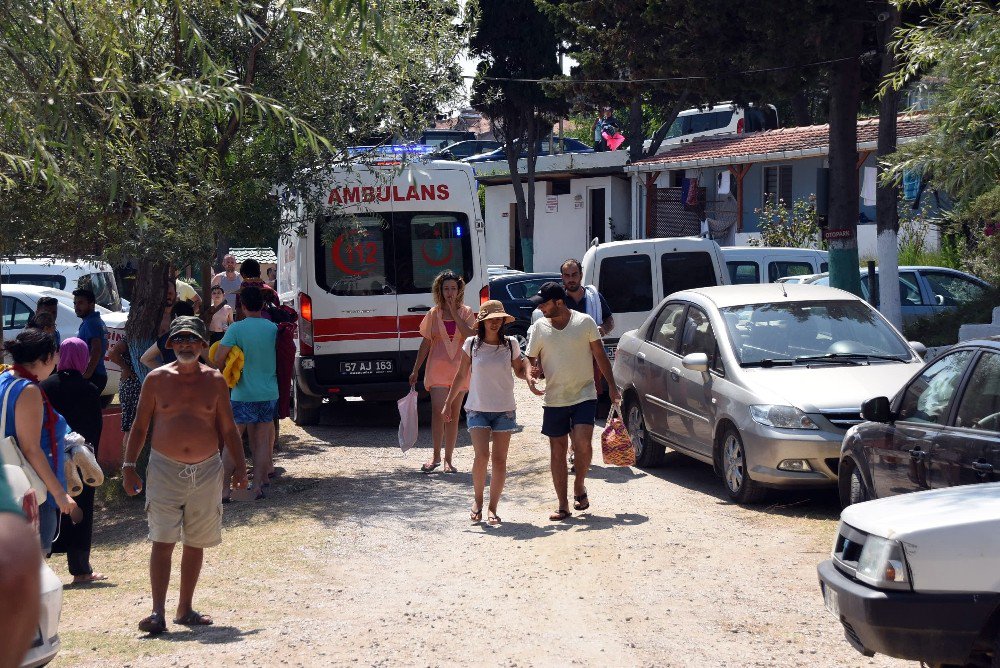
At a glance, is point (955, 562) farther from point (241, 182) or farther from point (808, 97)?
point (808, 97)

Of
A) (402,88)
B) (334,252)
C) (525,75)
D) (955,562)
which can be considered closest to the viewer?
(955,562)

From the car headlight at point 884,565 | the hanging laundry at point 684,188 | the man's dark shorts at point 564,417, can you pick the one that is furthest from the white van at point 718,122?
the car headlight at point 884,565

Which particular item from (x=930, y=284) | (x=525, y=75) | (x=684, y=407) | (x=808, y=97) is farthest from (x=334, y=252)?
(x=808, y=97)

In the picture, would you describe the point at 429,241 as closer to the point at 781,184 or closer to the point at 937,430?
the point at 937,430

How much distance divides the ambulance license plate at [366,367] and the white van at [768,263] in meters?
7.57

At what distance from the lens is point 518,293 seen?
20891mm

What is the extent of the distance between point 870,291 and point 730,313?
983cm

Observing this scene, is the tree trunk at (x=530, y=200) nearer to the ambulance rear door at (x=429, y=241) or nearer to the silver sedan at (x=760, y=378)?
the ambulance rear door at (x=429, y=241)

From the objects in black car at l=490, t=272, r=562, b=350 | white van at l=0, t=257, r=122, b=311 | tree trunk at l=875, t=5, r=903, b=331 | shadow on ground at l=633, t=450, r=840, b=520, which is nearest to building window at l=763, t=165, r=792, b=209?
black car at l=490, t=272, r=562, b=350

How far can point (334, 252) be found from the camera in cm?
1407

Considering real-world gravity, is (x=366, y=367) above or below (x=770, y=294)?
below

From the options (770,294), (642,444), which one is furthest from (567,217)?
(770,294)

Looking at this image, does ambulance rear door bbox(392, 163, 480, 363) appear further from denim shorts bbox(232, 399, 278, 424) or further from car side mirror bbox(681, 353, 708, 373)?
car side mirror bbox(681, 353, 708, 373)

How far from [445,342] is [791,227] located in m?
18.3
